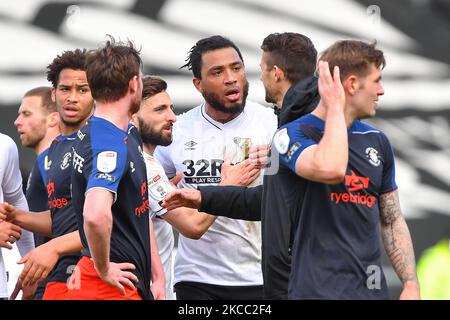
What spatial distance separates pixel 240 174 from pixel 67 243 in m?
1.01

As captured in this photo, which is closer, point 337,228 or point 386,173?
point 337,228

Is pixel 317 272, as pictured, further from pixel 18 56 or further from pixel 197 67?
pixel 18 56

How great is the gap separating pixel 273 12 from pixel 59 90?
3.16 meters

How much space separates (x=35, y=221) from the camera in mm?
5688

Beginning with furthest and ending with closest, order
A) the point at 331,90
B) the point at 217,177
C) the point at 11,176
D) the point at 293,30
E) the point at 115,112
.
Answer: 1. the point at 293,30
2. the point at 217,177
3. the point at 11,176
4. the point at 115,112
5. the point at 331,90

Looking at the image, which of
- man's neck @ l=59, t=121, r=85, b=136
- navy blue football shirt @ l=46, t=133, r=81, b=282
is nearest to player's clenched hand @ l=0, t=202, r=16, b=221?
navy blue football shirt @ l=46, t=133, r=81, b=282

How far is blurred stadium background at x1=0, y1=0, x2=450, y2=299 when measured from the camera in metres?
8.69

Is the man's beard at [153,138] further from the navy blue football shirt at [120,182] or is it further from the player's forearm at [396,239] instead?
the player's forearm at [396,239]

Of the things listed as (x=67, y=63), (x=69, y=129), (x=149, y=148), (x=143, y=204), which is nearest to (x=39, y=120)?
(x=67, y=63)

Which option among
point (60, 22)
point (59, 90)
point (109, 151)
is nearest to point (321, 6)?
point (60, 22)

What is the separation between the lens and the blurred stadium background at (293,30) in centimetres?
869

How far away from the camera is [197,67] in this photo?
6.51 metres

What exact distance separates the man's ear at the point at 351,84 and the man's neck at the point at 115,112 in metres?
0.98

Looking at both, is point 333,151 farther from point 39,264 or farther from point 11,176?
point 11,176
